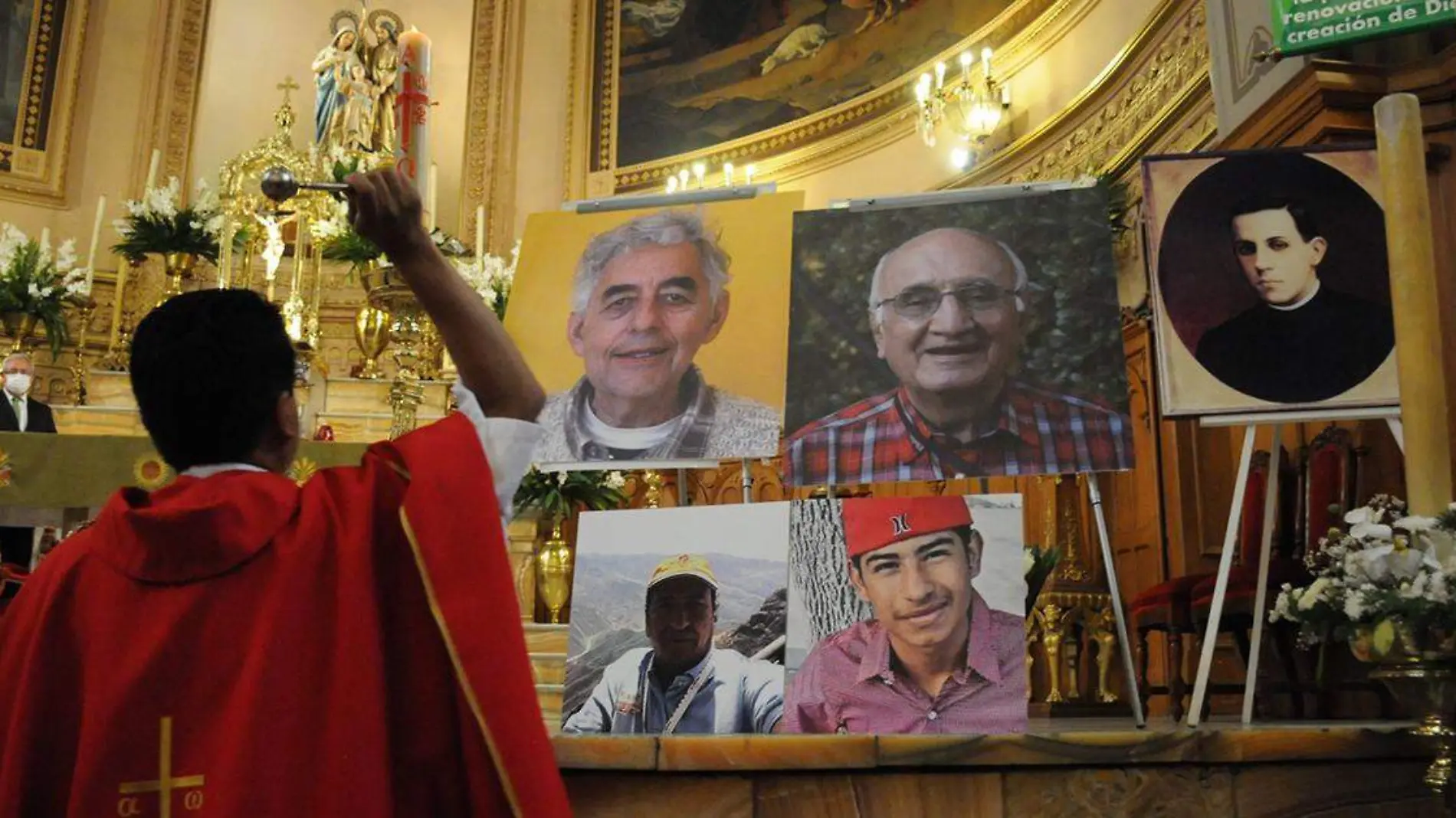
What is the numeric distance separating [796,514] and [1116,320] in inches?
34.0

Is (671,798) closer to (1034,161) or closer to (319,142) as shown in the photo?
(1034,161)

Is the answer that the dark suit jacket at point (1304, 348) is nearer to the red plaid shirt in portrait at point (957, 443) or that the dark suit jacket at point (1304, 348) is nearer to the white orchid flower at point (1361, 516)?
the red plaid shirt in portrait at point (957, 443)

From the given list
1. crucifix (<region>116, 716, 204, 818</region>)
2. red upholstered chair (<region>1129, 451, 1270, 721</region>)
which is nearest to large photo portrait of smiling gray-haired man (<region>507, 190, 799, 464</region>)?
red upholstered chair (<region>1129, 451, 1270, 721</region>)

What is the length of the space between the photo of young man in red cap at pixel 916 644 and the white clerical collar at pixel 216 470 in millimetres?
1431

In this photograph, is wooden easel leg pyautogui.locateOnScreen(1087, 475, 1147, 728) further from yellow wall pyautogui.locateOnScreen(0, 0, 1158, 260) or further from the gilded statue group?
the gilded statue group

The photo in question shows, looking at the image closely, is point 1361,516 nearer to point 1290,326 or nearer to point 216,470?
point 1290,326

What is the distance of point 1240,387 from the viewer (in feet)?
8.86

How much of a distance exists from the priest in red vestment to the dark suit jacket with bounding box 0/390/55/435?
15.1 ft

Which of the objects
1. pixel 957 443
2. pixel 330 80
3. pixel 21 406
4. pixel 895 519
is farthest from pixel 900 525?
pixel 330 80

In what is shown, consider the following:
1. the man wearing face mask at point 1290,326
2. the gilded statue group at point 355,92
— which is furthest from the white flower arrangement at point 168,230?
the man wearing face mask at point 1290,326

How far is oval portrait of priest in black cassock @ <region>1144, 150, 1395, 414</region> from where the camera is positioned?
2693 millimetres

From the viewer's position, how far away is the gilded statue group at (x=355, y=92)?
331 inches

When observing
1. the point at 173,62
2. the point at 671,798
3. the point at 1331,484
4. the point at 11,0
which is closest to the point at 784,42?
the point at 173,62

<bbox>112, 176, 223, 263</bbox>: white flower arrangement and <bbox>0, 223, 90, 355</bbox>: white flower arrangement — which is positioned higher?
<bbox>112, 176, 223, 263</bbox>: white flower arrangement
